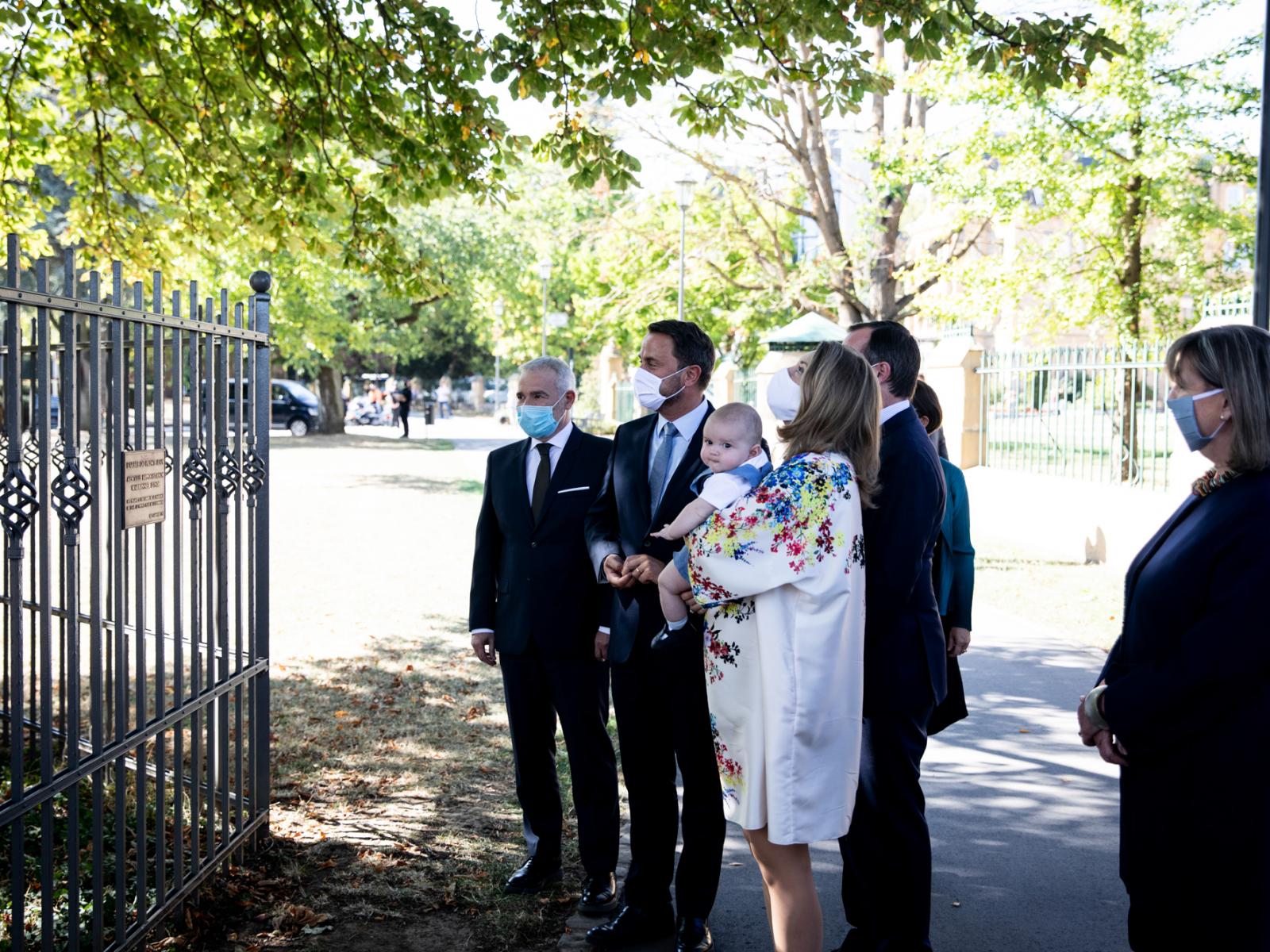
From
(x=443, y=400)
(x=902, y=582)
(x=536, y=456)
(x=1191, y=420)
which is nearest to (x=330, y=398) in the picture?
(x=443, y=400)

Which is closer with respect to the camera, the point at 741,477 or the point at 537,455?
the point at 741,477

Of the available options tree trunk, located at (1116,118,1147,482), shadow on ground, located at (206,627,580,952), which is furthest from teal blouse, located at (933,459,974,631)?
tree trunk, located at (1116,118,1147,482)

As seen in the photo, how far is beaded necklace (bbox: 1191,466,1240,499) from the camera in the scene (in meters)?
2.95

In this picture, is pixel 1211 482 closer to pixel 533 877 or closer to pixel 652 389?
pixel 652 389

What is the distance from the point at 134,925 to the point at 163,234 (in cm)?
711

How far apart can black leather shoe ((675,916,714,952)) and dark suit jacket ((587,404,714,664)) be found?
0.95m

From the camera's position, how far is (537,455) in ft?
16.0

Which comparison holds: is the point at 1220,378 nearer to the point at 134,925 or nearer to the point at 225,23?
the point at 134,925

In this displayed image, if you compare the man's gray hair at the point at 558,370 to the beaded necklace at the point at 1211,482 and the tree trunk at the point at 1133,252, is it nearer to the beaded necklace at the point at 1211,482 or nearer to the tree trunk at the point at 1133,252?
the beaded necklace at the point at 1211,482

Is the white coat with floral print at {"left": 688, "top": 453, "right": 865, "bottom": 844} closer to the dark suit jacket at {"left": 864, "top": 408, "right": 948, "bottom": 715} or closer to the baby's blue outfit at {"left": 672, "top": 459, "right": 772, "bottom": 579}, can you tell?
the baby's blue outfit at {"left": 672, "top": 459, "right": 772, "bottom": 579}

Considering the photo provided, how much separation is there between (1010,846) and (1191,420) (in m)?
2.91

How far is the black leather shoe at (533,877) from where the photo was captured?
4.82 metres

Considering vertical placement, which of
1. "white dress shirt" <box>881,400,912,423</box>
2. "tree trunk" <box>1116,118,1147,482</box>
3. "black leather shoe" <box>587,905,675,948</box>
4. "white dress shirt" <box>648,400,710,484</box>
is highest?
"tree trunk" <box>1116,118,1147,482</box>

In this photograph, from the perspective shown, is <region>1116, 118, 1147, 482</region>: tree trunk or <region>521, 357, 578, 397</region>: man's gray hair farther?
<region>1116, 118, 1147, 482</region>: tree trunk
